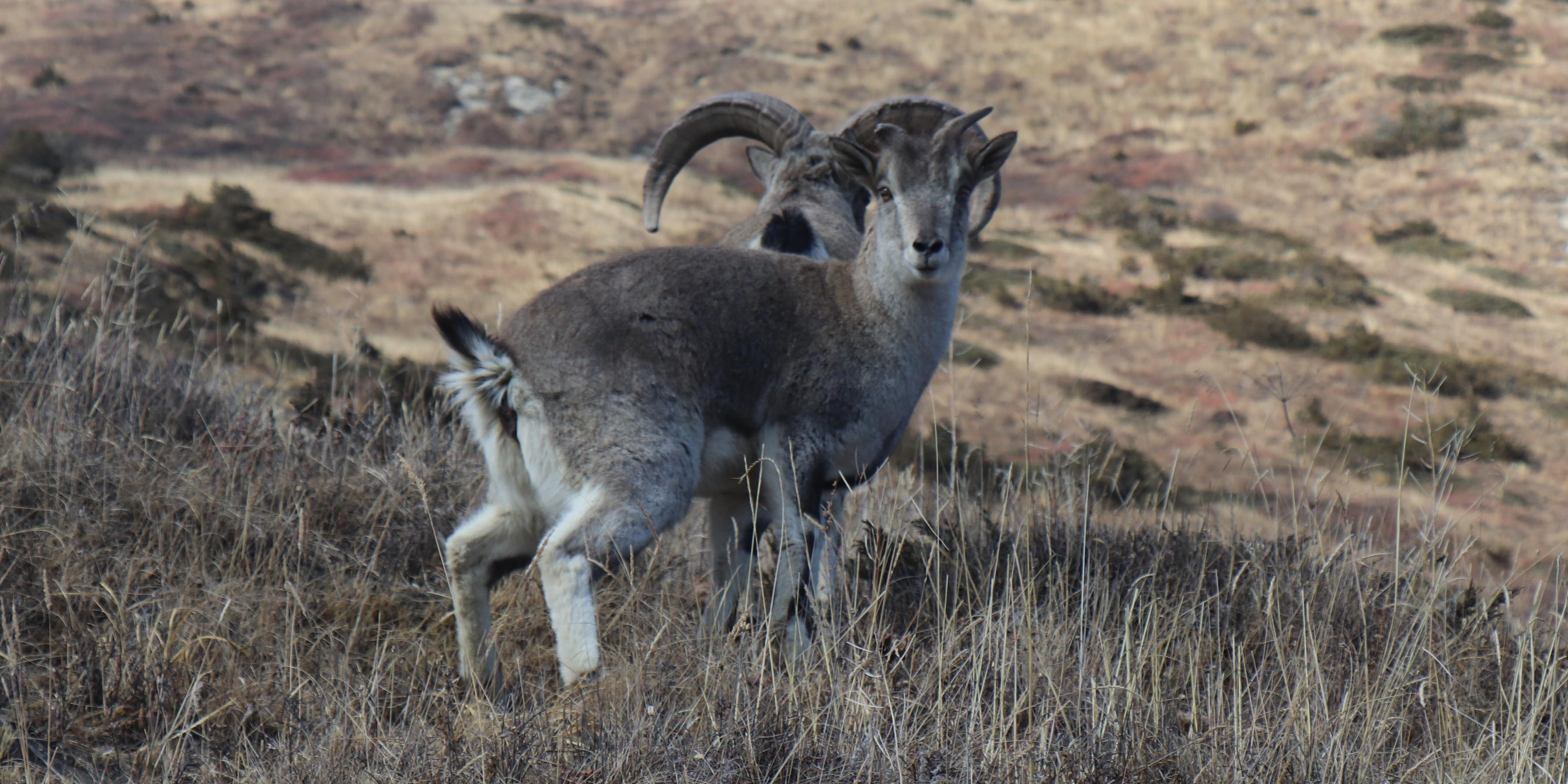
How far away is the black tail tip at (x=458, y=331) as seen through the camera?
189 inches

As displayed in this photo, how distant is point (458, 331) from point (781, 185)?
402cm

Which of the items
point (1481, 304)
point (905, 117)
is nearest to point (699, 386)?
point (905, 117)

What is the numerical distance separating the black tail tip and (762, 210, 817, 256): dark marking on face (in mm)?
2630

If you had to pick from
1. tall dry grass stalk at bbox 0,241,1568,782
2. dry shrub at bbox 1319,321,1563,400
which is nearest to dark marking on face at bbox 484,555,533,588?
tall dry grass stalk at bbox 0,241,1568,782

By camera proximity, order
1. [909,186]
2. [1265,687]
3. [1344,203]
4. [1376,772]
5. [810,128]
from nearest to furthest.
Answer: [1376,772], [1265,687], [909,186], [810,128], [1344,203]

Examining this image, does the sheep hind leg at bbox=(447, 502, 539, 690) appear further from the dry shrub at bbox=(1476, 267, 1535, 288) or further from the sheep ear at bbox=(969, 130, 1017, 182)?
the dry shrub at bbox=(1476, 267, 1535, 288)

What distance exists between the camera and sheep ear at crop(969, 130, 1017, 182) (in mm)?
5707

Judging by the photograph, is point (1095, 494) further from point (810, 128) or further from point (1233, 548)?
point (810, 128)

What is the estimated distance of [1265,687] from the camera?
5.11 meters

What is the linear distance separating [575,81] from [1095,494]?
209 feet

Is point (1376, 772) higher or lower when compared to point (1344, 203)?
higher

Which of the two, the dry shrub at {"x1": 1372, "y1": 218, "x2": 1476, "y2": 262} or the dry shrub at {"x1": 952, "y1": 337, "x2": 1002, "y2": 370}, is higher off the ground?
the dry shrub at {"x1": 952, "y1": 337, "x2": 1002, "y2": 370}

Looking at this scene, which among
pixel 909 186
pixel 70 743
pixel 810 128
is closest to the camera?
pixel 70 743

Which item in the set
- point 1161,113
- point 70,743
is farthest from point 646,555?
point 1161,113
